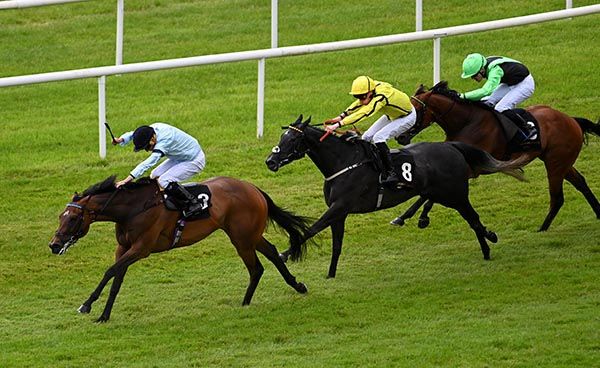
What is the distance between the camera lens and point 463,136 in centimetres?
1423

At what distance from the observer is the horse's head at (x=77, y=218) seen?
1186cm

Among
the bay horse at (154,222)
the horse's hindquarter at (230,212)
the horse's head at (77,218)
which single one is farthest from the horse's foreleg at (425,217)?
the horse's head at (77,218)

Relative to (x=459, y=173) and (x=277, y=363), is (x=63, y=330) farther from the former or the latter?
(x=459, y=173)

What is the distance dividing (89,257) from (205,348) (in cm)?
288

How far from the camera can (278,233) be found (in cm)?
1451

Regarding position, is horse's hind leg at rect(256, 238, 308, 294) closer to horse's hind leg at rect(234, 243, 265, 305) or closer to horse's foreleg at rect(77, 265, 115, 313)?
horse's hind leg at rect(234, 243, 265, 305)

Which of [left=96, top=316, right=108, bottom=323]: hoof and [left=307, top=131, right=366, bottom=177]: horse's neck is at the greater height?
[left=307, top=131, right=366, bottom=177]: horse's neck

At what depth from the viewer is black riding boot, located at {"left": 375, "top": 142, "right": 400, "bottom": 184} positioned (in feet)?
43.3

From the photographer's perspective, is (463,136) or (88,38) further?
(88,38)

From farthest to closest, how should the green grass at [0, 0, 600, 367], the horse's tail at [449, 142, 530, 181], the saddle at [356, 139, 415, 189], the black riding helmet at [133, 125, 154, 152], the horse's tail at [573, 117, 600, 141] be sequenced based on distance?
the horse's tail at [573, 117, 600, 141], the horse's tail at [449, 142, 530, 181], the saddle at [356, 139, 415, 189], the black riding helmet at [133, 125, 154, 152], the green grass at [0, 0, 600, 367]

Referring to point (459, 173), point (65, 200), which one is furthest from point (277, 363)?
point (65, 200)

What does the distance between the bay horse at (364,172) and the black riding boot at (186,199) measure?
2.51ft

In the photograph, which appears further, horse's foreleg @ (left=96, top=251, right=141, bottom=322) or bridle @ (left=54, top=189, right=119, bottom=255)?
horse's foreleg @ (left=96, top=251, right=141, bottom=322)

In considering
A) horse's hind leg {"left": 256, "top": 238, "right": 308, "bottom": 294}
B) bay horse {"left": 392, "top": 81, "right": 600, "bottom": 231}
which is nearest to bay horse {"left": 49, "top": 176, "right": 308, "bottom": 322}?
horse's hind leg {"left": 256, "top": 238, "right": 308, "bottom": 294}
